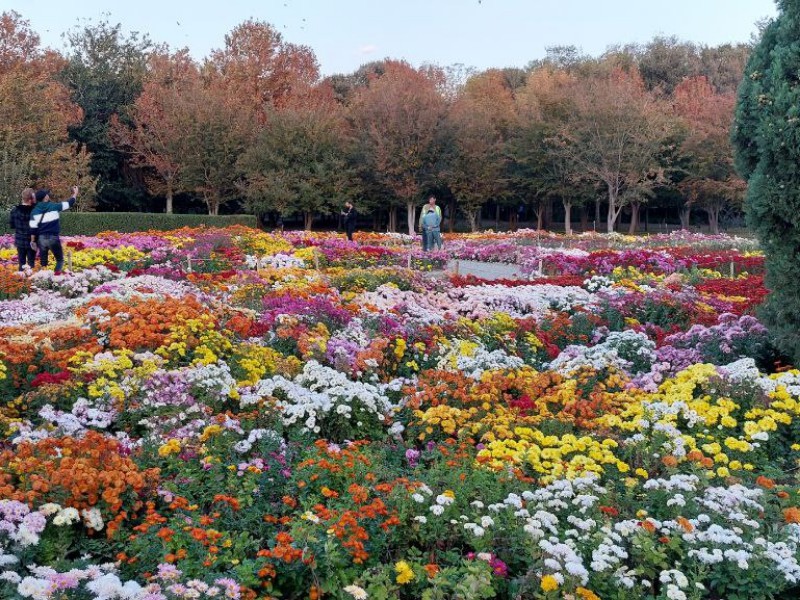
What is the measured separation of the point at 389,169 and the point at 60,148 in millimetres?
15296

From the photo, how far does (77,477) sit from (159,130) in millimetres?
39475

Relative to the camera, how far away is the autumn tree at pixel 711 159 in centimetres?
4084

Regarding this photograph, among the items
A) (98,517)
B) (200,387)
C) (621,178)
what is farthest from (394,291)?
(621,178)

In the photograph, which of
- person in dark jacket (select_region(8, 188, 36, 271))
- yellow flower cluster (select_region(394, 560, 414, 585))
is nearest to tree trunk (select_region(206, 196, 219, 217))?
person in dark jacket (select_region(8, 188, 36, 271))

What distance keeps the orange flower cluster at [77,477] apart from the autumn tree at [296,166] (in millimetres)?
33882

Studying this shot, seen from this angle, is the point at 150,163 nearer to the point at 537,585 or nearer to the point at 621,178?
the point at 621,178

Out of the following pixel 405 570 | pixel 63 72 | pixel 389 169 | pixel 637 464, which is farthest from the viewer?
pixel 63 72

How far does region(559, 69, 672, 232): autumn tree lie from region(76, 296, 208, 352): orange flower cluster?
108ft

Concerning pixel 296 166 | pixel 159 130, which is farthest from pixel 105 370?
pixel 159 130

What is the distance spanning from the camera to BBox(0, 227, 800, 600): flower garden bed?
3561 mm

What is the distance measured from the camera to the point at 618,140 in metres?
39.6

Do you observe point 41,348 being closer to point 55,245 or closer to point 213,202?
point 55,245

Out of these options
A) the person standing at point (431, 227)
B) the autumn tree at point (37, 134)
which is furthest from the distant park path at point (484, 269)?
the autumn tree at point (37, 134)

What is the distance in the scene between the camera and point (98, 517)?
4035 millimetres
